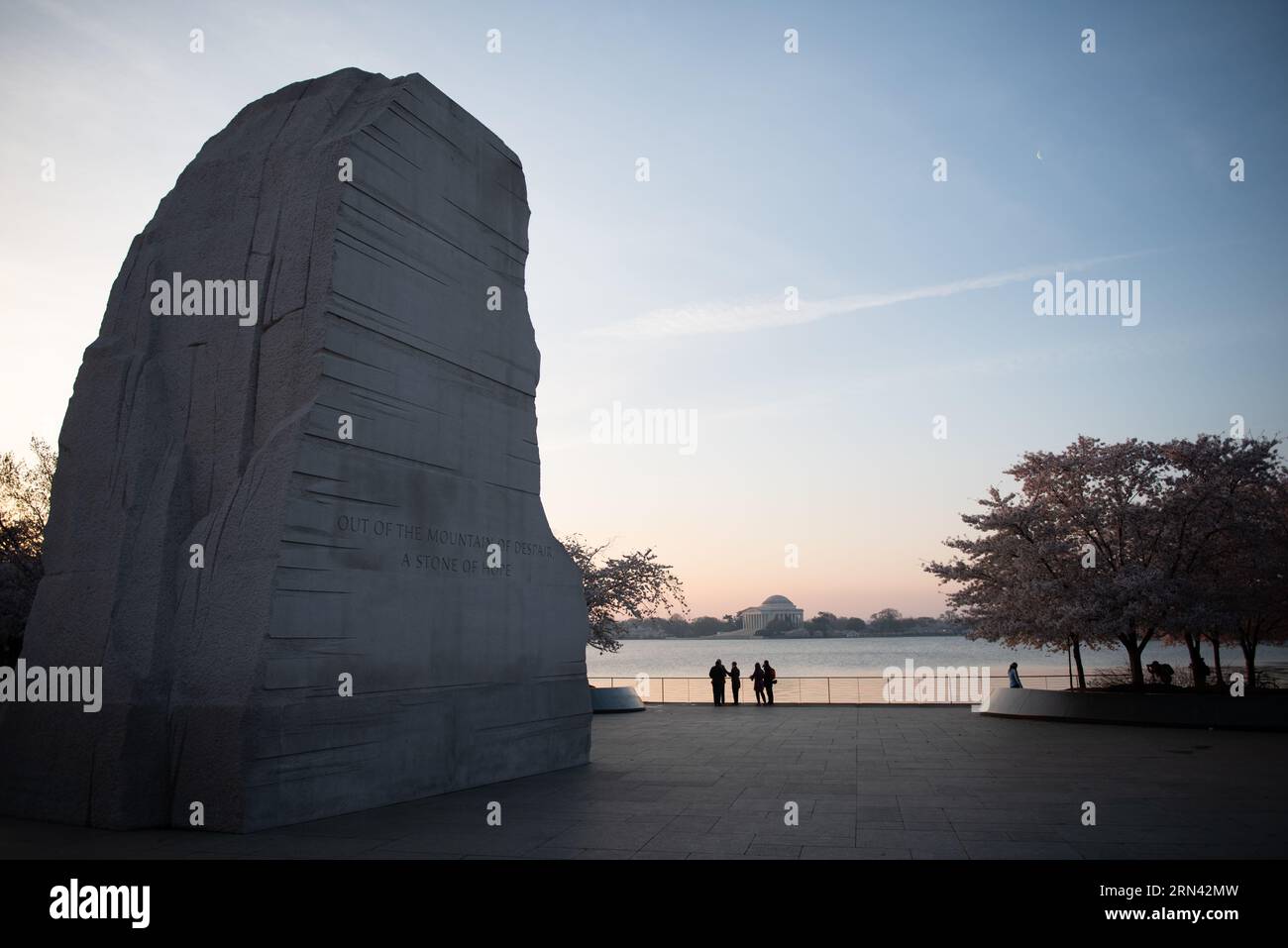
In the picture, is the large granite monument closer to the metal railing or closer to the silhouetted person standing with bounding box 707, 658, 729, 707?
the metal railing

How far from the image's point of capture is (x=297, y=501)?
Answer: 9.86 m

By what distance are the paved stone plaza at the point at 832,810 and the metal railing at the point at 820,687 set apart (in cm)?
975

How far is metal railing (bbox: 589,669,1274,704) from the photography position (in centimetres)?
2809

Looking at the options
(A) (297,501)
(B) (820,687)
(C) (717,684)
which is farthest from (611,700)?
(A) (297,501)

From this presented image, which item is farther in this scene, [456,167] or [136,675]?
[456,167]

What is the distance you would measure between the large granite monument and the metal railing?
1529 cm

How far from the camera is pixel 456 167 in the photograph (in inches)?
520

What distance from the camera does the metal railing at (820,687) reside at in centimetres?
2809

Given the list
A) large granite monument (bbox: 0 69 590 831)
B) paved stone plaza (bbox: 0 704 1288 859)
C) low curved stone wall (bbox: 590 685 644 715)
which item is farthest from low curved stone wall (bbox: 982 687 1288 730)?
large granite monument (bbox: 0 69 590 831)
